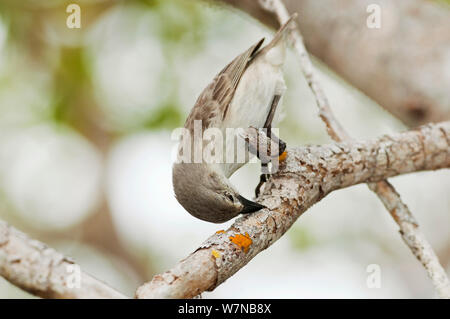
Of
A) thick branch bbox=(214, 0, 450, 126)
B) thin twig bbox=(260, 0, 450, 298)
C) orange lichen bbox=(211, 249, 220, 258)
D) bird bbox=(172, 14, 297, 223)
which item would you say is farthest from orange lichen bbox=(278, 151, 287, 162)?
thick branch bbox=(214, 0, 450, 126)

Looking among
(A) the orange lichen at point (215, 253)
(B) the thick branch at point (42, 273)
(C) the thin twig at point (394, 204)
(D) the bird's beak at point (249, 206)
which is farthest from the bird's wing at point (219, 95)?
(B) the thick branch at point (42, 273)

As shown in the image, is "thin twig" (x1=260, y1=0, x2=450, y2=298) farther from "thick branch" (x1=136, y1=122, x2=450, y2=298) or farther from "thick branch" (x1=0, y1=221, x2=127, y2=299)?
"thick branch" (x1=0, y1=221, x2=127, y2=299)

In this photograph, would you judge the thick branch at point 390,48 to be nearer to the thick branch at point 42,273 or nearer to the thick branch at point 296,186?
the thick branch at point 296,186

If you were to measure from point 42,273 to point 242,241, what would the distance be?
3.46 feet

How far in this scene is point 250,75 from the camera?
4348 mm

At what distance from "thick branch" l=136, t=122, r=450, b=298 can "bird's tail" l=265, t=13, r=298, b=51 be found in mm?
1265

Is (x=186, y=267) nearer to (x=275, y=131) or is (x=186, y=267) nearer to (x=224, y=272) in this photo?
(x=224, y=272)

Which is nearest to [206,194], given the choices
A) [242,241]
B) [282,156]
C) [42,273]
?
[282,156]

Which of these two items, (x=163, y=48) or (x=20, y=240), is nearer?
(x=20, y=240)

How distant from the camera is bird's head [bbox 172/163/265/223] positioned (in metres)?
3.31

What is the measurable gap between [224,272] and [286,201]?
31.7 inches

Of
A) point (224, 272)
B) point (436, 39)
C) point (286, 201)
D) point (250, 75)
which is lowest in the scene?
point (224, 272)

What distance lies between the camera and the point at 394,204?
11.8ft
